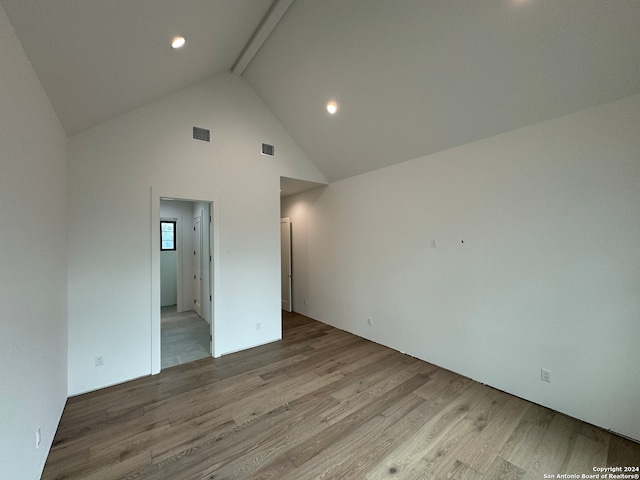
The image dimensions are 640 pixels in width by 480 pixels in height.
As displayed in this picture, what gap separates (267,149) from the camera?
4.14 m

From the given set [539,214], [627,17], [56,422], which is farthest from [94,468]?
[627,17]

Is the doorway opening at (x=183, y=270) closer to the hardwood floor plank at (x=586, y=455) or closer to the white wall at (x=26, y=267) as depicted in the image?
the white wall at (x=26, y=267)

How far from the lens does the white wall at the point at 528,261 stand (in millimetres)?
2170

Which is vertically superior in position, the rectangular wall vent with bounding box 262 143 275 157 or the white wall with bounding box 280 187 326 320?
the rectangular wall vent with bounding box 262 143 275 157

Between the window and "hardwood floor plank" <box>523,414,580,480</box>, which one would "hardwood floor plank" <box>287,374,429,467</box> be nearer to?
"hardwood floor plank" <box>523,414,580,480</box>

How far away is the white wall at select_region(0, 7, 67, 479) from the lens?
1341 mm

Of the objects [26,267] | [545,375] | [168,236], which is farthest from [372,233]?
[168,236]

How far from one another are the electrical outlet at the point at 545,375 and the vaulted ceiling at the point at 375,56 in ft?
8.21

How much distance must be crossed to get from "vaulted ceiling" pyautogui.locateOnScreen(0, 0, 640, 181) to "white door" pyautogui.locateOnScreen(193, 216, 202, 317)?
2963 millimetres

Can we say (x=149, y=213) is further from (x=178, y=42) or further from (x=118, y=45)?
(x=178, y=42)

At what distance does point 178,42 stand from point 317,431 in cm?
369

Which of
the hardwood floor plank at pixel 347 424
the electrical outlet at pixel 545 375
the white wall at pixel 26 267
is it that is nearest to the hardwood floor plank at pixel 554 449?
the electrical outlet at pixel 545 375

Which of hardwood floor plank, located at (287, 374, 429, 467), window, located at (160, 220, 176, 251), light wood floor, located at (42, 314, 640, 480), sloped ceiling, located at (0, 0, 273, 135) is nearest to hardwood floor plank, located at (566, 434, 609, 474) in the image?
light wood floor, located at (42, 314, 640, 480)

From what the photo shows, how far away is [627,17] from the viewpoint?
1.75 m
